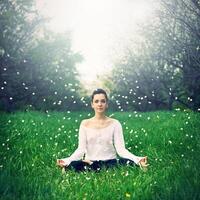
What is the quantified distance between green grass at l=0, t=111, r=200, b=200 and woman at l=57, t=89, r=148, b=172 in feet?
0.54

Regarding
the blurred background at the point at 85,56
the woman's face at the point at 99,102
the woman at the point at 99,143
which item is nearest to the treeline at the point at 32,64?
the blurred background at the point at 85,56

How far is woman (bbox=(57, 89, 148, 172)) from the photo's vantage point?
520cm

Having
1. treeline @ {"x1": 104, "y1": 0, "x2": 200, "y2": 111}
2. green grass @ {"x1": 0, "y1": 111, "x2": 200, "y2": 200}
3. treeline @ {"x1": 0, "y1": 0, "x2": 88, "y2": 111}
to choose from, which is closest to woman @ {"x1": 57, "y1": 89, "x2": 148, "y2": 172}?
green grass @ {"x1": 0, "y1": 111, "x2": 200, "y2": 200}

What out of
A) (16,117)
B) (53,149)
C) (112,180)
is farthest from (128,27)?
(112,180)

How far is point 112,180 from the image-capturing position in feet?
15.1

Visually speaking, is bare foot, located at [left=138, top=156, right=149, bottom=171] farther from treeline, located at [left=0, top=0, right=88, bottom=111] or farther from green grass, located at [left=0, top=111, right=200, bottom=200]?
treeline, located at [left=0, top=0, right=88, bottom=111]

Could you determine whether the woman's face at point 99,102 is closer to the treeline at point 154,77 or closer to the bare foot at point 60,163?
the bare foot at point 60,163

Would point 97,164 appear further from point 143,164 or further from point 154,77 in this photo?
point 154,77

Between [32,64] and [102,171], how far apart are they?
20.1ft

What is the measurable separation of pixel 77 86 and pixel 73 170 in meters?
6.36

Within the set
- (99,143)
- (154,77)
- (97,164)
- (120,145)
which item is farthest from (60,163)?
(154,77)

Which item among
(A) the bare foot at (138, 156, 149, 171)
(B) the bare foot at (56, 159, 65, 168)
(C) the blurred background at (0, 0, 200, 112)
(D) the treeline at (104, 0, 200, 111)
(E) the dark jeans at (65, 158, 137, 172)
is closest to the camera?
(A) the bare foot at (138, 156, 149, 171)

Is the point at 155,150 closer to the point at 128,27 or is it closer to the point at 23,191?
the point at 23,191

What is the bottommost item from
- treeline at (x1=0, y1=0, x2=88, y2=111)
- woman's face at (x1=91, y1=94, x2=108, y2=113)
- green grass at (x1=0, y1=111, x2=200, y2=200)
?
green grass at (x1=0, y1=111, x2=200, y2=200)
